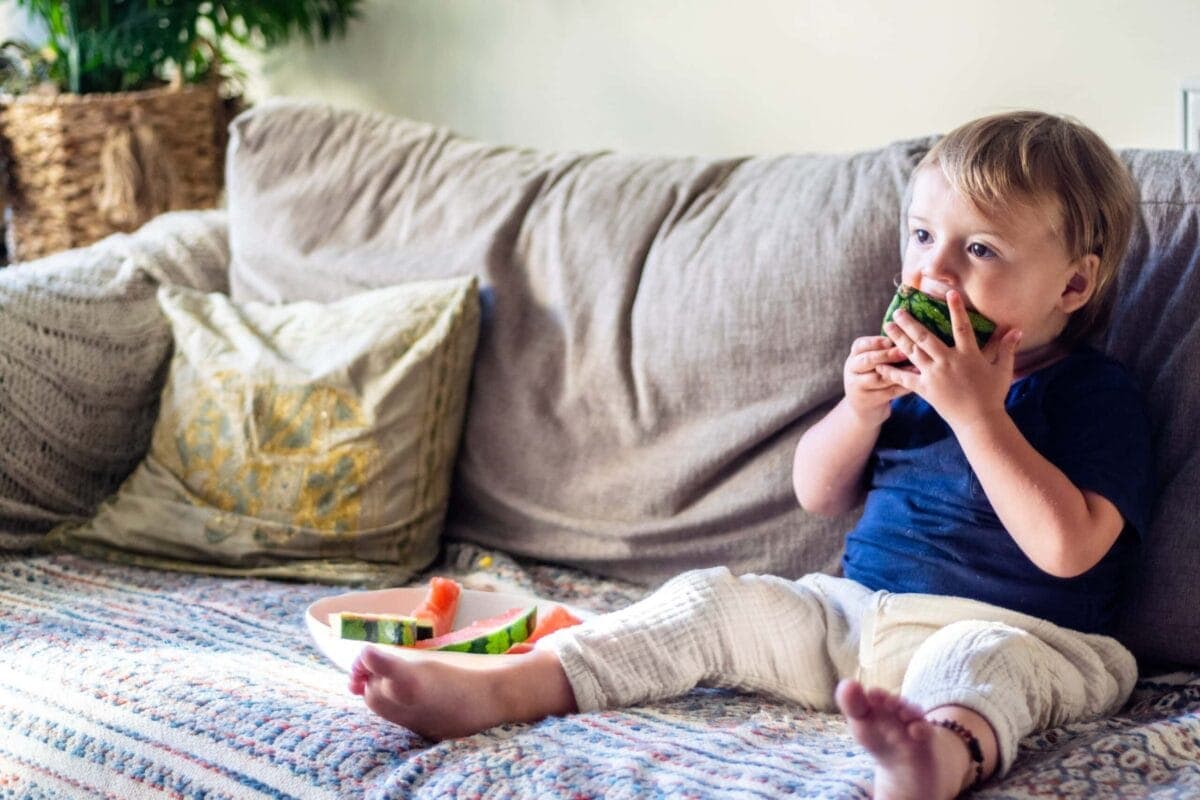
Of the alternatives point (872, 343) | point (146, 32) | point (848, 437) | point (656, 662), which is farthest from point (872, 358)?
point (146, 32)

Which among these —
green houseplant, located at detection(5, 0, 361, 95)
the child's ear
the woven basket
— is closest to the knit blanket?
the child's ear

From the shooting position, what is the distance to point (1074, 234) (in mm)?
1283

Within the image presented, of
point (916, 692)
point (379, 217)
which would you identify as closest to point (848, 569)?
point (916, 692)

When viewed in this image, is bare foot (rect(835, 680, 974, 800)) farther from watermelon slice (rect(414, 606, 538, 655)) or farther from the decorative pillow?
the decorative pillow

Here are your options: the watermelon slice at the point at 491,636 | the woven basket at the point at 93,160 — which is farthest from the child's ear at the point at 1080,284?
the woven basket at the point at 93,160

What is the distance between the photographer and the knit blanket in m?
1.08

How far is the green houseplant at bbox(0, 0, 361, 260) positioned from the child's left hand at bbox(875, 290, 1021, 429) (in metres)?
1.71

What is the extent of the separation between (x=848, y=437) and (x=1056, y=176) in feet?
1.03

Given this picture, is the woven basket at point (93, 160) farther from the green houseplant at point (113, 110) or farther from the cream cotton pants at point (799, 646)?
the cream cotton pants at point (799, 646)

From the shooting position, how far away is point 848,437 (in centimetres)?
140

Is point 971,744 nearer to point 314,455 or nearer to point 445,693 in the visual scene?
point 445,693

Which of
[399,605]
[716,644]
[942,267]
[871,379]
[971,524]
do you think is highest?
[942,267]

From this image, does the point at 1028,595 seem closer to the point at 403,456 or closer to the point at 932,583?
the point at 932,583

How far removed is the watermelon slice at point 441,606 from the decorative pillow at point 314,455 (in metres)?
0.22
